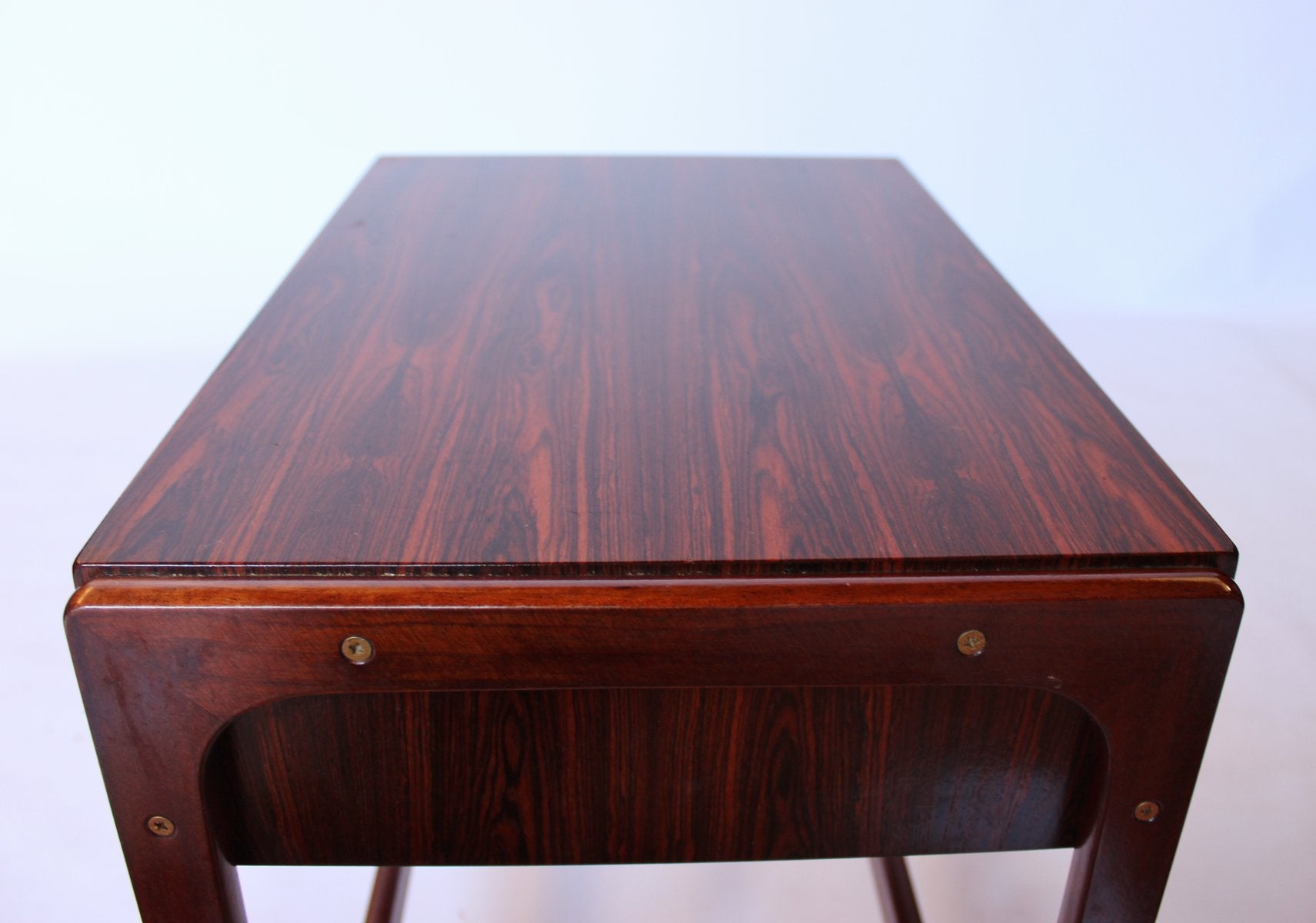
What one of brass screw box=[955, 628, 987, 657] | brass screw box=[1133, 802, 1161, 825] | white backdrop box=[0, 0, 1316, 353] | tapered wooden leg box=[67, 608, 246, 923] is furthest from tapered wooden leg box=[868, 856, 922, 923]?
white backdrop box=[0, 0, 1316, 353]

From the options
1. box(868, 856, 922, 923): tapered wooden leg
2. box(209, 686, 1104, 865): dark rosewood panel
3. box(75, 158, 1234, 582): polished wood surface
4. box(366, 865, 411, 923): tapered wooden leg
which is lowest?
box(366, 865, 411, 923): tapered wooden leg

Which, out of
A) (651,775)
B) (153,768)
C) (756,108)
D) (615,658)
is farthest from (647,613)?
(756,108)

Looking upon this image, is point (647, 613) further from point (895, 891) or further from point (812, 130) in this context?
point (812, 130)

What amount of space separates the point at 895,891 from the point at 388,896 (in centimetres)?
57

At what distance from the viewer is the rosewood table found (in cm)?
96

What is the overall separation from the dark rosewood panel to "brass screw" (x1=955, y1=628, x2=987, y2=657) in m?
0.08

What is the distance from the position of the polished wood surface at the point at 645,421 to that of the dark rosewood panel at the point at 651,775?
14 cm

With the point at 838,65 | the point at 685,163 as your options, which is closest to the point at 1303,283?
the point at 838,65

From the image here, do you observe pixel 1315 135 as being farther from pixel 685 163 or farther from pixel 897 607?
pixel 897 607

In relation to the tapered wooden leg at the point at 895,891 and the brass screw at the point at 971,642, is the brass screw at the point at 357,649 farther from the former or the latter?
the tapered wooden leg at the point at 895,891

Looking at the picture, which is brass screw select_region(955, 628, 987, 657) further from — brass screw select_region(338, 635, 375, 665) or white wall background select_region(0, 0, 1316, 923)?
white wall background select_region(0, 0, 1316, 923)

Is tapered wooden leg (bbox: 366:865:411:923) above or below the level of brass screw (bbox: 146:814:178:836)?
below

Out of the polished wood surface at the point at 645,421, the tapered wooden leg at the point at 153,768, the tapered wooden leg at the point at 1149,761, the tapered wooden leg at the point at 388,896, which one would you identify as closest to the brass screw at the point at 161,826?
the tapered wooden leg at the point at 153,768

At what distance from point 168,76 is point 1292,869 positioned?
2753mm
